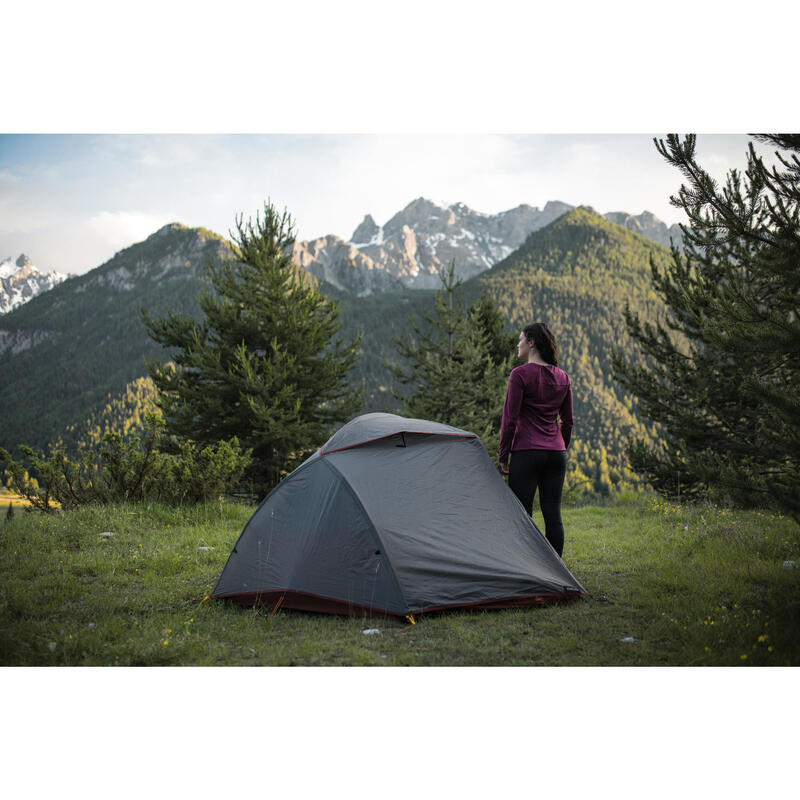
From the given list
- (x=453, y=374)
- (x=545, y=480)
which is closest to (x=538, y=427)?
(x=545, y=480)

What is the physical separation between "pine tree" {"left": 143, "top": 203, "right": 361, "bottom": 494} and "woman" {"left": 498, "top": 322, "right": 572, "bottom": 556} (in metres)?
8.07

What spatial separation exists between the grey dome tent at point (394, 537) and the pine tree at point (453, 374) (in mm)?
10016

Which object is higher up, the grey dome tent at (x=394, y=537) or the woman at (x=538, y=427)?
the woman at (x=538, y=427)

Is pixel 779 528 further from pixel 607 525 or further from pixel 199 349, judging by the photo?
pixel 199 349

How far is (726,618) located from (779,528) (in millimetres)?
3169

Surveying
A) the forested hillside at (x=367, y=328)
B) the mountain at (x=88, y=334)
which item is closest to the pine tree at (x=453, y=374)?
the forested hillside at (x=367, y=328)

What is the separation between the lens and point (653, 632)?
3.64 m

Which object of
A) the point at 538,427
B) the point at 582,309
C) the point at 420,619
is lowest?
the point at 420,619

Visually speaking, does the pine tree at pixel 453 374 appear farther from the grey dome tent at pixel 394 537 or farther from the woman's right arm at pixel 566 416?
the grey dome tent at pixel 394 537

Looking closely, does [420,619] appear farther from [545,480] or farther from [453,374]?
[453,374]

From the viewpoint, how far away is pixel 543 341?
4848 mm

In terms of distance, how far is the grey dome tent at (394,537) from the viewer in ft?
13.7

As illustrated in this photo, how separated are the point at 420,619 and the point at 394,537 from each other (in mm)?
621

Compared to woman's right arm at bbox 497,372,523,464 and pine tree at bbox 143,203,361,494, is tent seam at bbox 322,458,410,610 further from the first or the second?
pine tree at bbox 143,203,361,494
